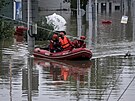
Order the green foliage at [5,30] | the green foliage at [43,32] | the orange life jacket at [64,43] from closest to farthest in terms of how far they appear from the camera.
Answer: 1. the orange life jacket at [64,43]
2. the green foliage at [43,32]
3. the green foliage at [5,30]

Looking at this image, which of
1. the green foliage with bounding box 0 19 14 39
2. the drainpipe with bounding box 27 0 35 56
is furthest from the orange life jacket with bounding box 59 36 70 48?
the green foliage with bounding box 0 19 14 39

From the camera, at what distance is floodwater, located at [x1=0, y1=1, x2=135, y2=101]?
41.0 ft

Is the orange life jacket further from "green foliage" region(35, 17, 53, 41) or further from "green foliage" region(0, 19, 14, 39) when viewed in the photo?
"green foliage" region(0, 19, 14, 39)

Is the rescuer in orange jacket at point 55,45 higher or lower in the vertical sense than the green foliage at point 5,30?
lower

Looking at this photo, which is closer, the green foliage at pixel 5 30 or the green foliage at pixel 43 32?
the green foliage at pixel 43 32

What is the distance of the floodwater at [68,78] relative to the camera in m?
12.5

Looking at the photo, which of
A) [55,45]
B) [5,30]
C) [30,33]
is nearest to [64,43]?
[55,45]

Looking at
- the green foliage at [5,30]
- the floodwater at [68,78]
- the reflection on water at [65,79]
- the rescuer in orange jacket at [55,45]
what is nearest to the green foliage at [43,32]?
the green foliage at [5,30]

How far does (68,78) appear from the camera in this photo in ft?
51.1

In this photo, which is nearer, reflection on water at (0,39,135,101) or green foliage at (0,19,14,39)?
reflection on water at (0,39,135,101)

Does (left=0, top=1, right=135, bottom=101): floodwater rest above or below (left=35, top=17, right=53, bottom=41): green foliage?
below

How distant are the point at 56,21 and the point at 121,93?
69.4 feet

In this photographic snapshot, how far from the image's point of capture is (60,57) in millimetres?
20469

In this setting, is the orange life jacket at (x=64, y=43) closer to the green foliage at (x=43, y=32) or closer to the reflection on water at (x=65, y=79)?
the reflection on water at (x=65, y=79)
